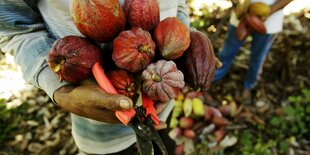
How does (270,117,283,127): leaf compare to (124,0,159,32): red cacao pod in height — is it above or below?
below

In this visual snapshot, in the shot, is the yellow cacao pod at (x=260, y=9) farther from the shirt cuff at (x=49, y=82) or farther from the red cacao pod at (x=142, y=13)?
the shirt cuff at (x=49, y=82)

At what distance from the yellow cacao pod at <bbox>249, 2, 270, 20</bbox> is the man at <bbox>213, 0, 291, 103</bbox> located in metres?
0.03

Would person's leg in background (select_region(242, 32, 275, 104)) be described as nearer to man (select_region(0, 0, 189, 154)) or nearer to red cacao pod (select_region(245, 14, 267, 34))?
red cacao pod (select_region(245, 14, 267, 34))

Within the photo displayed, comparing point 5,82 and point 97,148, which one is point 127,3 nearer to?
point 97,148

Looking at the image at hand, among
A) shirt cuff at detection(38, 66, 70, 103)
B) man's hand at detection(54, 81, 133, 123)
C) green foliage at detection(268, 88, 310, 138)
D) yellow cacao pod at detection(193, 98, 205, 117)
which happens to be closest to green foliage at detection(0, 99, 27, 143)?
yellow cacao pod at detection(193, 98, 205, 117)

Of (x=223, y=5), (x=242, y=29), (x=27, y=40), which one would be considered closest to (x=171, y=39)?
(x=27, y=40)

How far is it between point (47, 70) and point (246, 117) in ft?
6.03

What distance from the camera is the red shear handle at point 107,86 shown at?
792 millimetres

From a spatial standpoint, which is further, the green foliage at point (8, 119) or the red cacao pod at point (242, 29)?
the red cacao pod at point (242, 29)

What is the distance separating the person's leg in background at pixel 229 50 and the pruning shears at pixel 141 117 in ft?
5.93

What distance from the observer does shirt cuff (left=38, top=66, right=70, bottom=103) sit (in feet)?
3.09

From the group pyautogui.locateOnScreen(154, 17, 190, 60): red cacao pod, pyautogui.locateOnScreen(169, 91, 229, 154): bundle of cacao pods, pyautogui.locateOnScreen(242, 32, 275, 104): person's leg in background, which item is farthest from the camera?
pyautogui.locateOnScreen(242, 32, 275, 104): person's leg in background

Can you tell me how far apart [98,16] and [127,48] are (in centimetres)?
10

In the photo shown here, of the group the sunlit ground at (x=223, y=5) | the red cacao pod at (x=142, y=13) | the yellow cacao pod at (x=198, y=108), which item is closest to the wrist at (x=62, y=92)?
the red cacao pod at (x=142, y=13)
